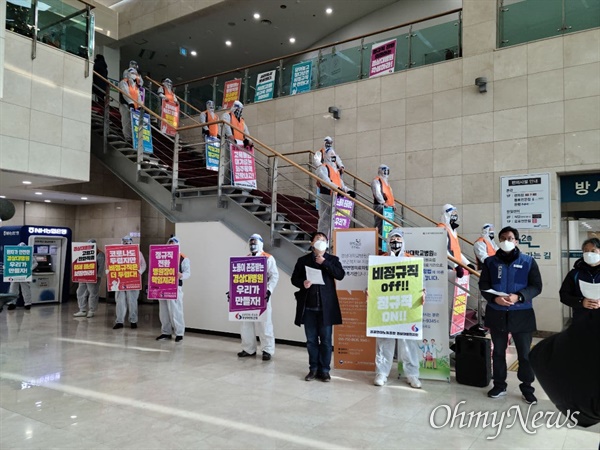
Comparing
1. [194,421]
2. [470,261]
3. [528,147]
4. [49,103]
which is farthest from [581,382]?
[49,103]

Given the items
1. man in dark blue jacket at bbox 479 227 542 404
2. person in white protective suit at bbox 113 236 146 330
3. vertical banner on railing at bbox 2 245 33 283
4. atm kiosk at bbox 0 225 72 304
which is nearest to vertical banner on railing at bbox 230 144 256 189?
person in white protective suit at bbox 113 236 146 330

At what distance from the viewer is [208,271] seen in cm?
818

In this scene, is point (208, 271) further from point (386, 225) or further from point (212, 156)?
point (386, 225)

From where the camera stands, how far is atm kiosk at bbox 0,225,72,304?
1173 cm

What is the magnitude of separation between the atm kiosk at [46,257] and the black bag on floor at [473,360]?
1098cm

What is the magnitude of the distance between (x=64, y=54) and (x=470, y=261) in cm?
840

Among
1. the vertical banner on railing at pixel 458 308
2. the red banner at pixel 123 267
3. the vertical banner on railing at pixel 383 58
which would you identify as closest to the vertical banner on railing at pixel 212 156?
the red banner at pixel 123 267

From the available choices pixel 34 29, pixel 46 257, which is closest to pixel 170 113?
pixel 34 29

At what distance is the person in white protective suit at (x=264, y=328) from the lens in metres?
6.34

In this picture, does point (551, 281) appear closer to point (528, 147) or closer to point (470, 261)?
point (470, 261)

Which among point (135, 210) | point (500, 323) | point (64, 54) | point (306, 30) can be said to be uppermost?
point (306, 30)

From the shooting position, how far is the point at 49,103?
8281 mm

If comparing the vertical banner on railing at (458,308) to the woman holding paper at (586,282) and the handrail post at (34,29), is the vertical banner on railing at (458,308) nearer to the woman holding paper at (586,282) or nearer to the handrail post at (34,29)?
the woman holding paper at (586,282)

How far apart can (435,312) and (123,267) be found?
596cm
